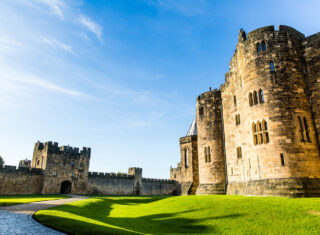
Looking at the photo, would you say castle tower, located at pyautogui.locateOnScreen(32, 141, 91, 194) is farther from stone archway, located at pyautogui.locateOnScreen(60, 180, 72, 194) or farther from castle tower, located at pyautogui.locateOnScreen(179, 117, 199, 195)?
castle tower, located at pyautogui.locateOnScreen(179, 117, 199, 195)

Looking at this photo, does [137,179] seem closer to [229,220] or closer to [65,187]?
[65,187]

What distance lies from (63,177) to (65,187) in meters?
2.80

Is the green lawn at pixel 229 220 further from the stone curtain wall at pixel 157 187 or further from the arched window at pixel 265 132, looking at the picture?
the stone curtain wall at pixel 157 187

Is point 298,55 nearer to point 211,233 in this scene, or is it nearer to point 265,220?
point 265,220

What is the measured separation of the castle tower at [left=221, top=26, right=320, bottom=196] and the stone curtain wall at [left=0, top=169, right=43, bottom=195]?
106ft

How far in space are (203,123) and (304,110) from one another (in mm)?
13995

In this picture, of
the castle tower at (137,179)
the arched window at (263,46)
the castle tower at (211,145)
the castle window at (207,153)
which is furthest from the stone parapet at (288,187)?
the castle tower at (137,179)

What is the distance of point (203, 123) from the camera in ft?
101

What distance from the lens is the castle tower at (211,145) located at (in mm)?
28156

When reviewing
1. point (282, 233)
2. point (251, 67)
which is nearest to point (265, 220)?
point (282, 233)

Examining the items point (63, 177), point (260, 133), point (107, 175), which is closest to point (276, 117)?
point (260, 133)

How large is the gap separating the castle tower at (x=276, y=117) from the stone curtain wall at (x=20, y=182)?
32215 mm

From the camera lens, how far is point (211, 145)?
29.4 meters

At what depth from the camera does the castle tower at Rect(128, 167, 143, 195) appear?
164 ft
